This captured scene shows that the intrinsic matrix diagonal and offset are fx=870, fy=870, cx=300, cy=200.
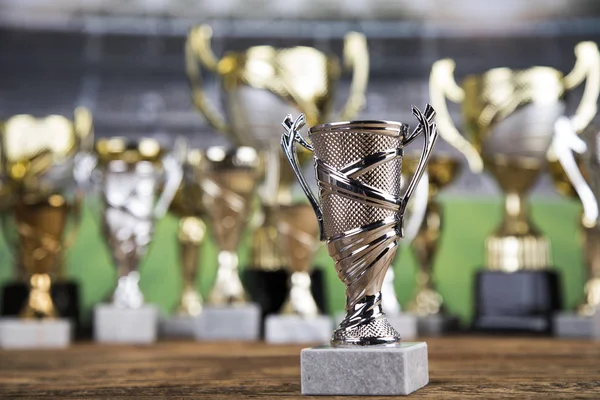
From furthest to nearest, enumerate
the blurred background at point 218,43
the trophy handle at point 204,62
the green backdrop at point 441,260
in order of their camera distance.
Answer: the blurred background at point 218,43
the green backdrop at point 441,260
the trophy handle at point 204,62

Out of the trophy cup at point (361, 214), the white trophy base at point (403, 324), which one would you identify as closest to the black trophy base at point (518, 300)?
the white trophy base at point (403, 324)

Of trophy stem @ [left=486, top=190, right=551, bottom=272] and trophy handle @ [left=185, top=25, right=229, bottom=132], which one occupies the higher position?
trophy handle @ [left=185, top=25, right=229, bottom=132]

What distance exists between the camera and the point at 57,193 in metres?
1.66

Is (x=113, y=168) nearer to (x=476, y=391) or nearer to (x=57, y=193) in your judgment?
(x=57, y=193)

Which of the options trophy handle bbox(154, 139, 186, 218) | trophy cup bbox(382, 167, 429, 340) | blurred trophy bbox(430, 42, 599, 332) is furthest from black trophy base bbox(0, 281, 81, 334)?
blurred trophy bbox(430, 42, 599, 332)

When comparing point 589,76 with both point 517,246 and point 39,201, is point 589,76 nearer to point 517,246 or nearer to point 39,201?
point 517,246

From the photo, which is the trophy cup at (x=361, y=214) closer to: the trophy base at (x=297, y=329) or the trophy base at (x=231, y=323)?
the trophy base at (x=297, y=329)

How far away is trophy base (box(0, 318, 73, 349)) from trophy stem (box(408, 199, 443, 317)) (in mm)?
758

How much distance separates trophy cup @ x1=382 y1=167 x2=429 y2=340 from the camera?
1.56 metres

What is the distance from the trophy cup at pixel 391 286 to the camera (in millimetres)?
1557

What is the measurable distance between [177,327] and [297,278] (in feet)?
1.33

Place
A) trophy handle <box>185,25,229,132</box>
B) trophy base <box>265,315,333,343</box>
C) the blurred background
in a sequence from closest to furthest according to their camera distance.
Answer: trophy base <box>265,315,333,343</box> < trophy handle <box>185,25,229,132</box> < the blurred background

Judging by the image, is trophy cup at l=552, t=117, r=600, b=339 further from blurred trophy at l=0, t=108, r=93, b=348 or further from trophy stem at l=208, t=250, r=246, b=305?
blurred trophy at l=0, t=108, r=93, b=348

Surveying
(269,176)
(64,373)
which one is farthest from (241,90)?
(64,373)
